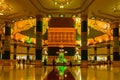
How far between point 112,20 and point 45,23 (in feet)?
52.9

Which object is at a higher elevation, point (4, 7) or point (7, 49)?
point (4, 7)

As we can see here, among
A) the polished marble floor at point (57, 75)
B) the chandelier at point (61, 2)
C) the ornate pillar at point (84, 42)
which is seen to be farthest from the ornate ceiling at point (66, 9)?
the polished marble floor at point (57, 75)

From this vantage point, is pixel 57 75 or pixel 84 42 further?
pixel 84 42

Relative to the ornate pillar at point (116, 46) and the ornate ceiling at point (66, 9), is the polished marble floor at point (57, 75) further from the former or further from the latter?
the ornate pillar at point (116, 46)

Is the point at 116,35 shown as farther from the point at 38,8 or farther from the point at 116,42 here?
the point at 38,8

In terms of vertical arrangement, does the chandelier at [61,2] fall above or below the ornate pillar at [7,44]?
above

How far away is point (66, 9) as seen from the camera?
2361 centimetres

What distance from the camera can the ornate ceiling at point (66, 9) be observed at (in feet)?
65.7

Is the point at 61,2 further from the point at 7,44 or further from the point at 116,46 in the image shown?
the point at 7,44

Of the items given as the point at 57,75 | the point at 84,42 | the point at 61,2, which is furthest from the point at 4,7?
the point at 57,75

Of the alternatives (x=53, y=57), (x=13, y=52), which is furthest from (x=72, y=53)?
(x=13, y=52)

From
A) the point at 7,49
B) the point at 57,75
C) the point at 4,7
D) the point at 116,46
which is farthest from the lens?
the point at 7,49

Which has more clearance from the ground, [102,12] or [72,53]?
[102,12]

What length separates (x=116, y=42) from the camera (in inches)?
1043
